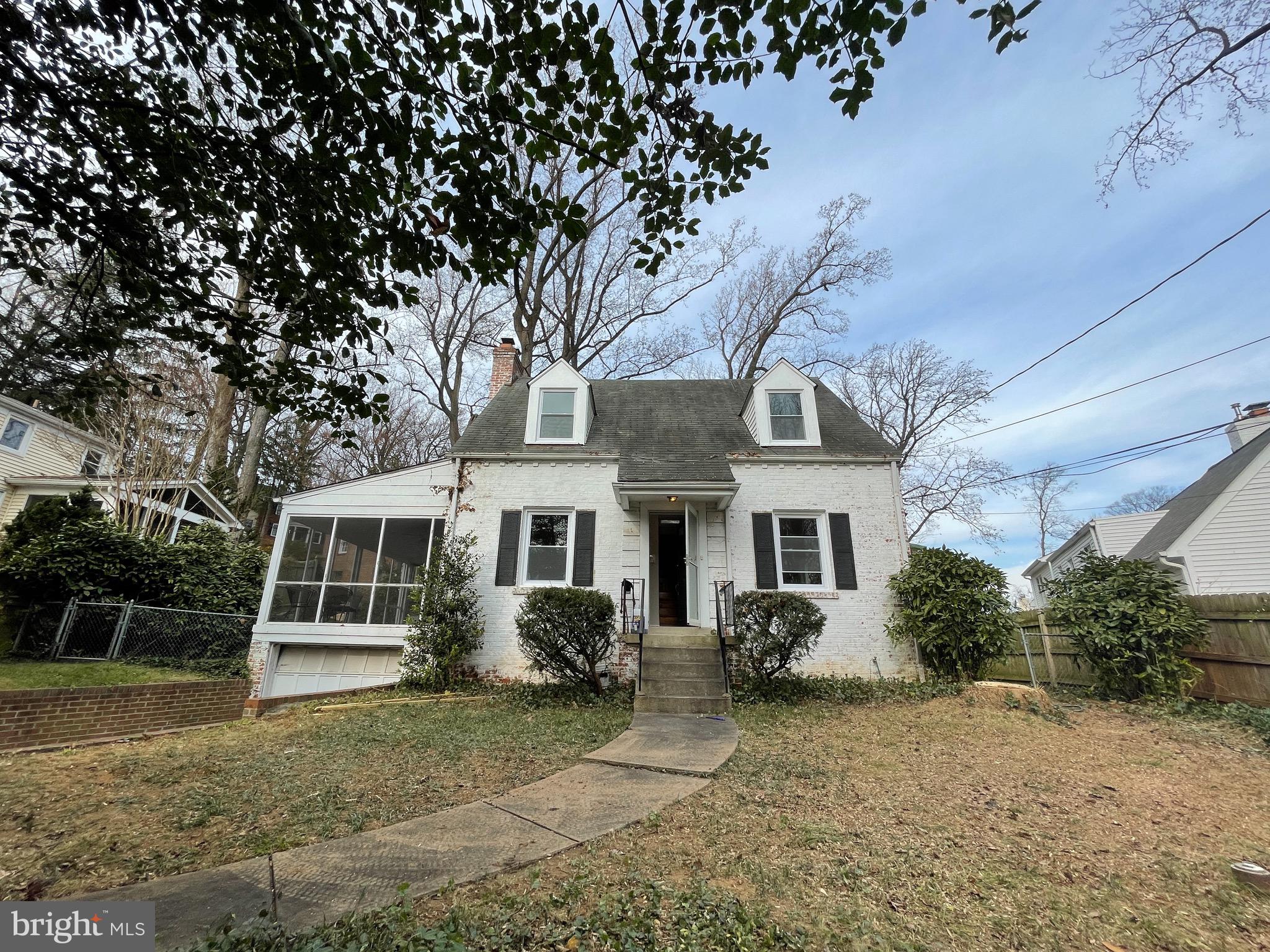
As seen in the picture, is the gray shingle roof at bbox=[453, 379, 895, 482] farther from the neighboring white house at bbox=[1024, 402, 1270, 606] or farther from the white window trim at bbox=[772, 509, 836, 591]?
the neighboring white house at bbox=[1024, 402, 1270, 606]

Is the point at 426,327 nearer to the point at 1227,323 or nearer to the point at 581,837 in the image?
the point at 581,837

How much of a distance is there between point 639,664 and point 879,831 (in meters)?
4.84

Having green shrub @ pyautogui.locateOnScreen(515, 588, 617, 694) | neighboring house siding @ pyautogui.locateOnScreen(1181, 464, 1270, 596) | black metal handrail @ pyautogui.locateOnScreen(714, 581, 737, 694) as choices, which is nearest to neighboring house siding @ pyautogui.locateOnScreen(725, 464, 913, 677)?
black metal handrail @ pyautogui.locateOnScreen(714, 581, 737, 694)

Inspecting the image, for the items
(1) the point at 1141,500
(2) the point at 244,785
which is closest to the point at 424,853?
(2) the point at 244,785

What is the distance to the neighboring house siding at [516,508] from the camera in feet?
30.0

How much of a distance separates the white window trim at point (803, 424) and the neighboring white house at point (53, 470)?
48.6 ft

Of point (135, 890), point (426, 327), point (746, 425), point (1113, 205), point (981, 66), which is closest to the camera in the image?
point (135, 890)

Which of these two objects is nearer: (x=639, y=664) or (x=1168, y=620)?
(x=1168, y=620)

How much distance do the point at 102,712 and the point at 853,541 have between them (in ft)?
38.0

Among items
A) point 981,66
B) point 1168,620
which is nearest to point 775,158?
point 981,66

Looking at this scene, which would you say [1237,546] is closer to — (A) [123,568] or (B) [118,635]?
(B) [118,635]

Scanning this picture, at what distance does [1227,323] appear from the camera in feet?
31.3

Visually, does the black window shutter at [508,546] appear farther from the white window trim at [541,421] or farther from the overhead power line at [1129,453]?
the overhead power line at [1129,453]

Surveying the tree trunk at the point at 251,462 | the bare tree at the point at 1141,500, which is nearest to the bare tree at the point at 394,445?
the tree trunk at the point at 251,462
